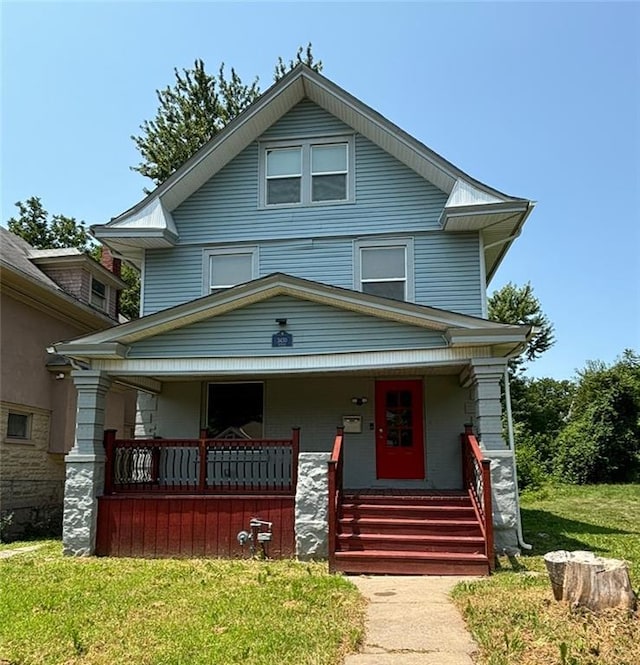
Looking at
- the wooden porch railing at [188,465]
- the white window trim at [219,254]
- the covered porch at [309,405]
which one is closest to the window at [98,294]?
the white window trim at [219,254]

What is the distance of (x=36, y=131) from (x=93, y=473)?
8414 mm

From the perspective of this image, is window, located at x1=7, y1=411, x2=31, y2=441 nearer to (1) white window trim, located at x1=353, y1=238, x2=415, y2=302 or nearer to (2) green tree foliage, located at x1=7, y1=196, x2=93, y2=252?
(1) white window trim, located at x1=353, y1=238, x2=415, y2=302

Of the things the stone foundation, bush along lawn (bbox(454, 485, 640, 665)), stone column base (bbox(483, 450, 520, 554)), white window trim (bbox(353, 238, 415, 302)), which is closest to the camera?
bush along lawn (bbox(454, 485, 640, 665))

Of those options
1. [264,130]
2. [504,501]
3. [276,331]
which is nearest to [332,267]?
[276,331]

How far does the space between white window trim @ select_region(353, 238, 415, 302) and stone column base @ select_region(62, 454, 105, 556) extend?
5.56 m

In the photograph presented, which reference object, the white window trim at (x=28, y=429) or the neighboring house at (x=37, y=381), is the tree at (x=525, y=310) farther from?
the white window trim at (x=28, y=429)

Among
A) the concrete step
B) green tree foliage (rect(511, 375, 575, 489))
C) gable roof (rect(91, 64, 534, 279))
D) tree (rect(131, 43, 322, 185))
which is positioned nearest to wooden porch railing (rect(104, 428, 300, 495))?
the concrete step

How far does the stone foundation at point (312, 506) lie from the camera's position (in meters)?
8.45

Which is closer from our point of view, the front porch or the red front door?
the front porch

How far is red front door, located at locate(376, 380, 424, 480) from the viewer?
437 inches

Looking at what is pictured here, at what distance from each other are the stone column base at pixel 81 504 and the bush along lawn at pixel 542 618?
5551mm

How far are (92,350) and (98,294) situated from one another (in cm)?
699

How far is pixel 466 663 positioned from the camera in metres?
4.37

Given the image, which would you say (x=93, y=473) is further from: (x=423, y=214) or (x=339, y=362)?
(x=423, y=214)
